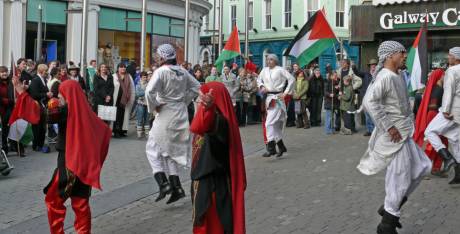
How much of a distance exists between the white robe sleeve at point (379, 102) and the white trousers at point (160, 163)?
112 inches

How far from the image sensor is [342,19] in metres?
43.0

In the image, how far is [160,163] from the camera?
7816mm

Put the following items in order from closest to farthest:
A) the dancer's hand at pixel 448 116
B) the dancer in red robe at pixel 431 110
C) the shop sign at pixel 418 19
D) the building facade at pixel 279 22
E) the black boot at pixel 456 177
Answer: the dancer's hand at pixel 448 116
the black boot at pixel 456 177
the dancer in red robe at pixel 431 110
the shop sign at pixel 418 19
the building facade at pixel 279 22

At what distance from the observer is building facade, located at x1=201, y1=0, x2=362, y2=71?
1689 inches

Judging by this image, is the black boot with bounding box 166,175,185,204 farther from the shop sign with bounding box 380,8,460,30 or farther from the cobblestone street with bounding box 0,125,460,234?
the shop sign with bounding box 380,8,460,30

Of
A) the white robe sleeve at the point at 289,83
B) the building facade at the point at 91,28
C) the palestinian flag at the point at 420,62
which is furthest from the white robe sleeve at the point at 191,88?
the building facade at the point at 91,28

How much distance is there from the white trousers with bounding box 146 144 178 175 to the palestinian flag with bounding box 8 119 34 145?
4.76 meters

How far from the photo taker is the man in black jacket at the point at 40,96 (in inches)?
474

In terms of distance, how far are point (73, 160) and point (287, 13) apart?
41.2 metres

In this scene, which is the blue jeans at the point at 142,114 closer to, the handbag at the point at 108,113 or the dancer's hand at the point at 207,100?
the handbag at the point at 108,113

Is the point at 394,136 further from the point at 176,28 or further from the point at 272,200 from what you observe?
the point at 176,28

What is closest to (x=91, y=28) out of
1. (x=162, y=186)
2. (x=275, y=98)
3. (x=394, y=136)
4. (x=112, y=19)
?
(x=112, y=19)

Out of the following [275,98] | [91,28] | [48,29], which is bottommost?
[275,98]

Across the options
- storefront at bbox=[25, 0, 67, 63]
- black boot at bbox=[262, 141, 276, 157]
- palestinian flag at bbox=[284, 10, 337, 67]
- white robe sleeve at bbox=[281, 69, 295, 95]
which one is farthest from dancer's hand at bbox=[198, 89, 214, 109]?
storefront at bbox=[25, 0, 67, 63]
